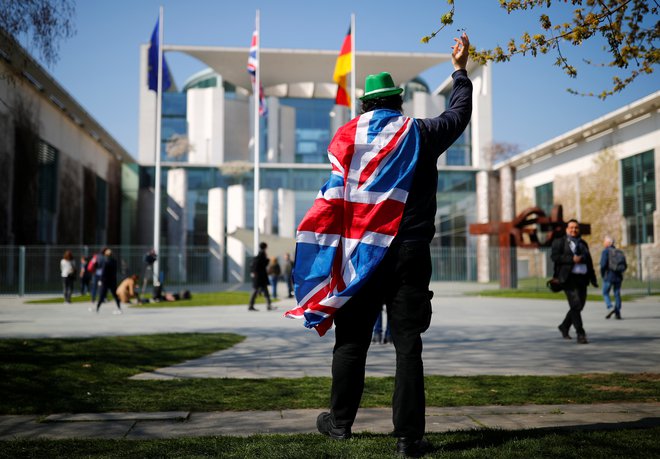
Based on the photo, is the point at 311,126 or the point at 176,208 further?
the point at 311,126

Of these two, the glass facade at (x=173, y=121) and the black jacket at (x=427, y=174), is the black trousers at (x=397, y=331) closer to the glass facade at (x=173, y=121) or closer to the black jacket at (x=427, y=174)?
the black jacket at (x=427, y=174)

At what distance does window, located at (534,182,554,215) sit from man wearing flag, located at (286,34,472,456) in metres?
39.3

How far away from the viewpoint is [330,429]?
11.0 ft

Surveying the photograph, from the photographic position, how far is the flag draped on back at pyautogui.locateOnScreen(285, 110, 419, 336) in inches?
126

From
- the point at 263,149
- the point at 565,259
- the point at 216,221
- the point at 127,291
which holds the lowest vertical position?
the point at 127,291

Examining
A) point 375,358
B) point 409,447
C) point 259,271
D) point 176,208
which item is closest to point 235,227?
point 176,208

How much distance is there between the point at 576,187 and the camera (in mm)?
37250

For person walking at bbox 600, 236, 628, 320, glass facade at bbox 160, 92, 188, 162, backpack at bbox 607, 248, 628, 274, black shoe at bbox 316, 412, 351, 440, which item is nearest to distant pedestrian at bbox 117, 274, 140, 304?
person walking at bbox 600, 236, 628, 320

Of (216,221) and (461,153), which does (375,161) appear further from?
(461,153)

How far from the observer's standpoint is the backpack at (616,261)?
13.5 m

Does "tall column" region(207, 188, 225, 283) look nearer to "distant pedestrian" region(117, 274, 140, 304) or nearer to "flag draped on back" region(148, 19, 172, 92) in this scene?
"flag draped on back" region(148, 19, 172, 92)

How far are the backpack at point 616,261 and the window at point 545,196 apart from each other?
27.6 meters

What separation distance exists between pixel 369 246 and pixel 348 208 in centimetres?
24

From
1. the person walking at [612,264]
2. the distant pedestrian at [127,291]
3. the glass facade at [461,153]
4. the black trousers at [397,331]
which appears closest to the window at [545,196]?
the glass facade at [461,153]
